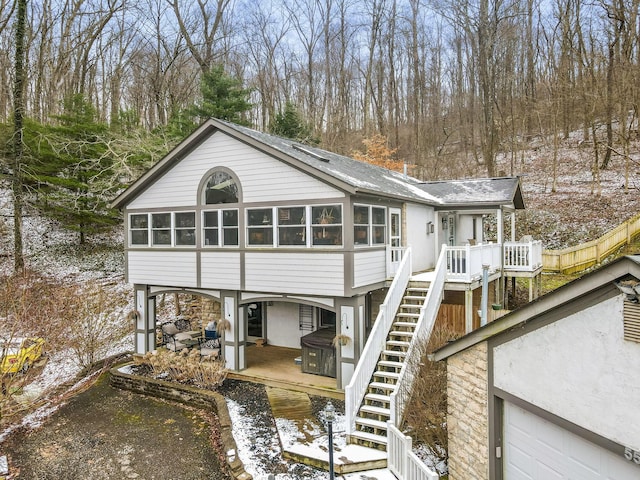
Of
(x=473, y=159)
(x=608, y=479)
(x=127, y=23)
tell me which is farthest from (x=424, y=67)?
(x=608, y=479)

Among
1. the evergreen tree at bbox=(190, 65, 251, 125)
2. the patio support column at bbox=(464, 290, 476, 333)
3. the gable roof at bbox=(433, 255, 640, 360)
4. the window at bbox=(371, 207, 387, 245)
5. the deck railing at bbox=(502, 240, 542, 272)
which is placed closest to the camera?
the gable roof at bbox=(433, 255, 640, 360)

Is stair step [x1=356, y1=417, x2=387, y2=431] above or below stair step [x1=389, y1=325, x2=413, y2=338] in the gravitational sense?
below

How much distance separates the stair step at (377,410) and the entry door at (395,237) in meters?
4.42

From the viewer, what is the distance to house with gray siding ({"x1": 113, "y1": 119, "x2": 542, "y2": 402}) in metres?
10.6

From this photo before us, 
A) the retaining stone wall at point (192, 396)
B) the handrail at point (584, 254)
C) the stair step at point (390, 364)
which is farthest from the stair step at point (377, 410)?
the handrail at point (584, 254)

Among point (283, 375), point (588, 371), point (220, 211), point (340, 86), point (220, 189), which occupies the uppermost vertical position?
point (340, 86)

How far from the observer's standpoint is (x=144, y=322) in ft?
45.4

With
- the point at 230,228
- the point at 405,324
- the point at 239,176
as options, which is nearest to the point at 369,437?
the point at 405,324

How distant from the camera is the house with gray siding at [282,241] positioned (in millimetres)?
10602

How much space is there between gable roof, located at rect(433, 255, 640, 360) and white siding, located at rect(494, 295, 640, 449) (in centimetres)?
14

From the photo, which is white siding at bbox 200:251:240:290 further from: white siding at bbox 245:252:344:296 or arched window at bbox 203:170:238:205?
arched window at bbox 203:170:238:205

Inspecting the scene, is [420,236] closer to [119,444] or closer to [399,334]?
[399,334]

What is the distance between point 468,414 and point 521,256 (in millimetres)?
10843

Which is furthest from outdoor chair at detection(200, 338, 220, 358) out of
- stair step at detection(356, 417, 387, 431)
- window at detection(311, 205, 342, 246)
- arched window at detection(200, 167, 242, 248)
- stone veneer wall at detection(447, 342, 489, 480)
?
stone veneer wall at detection(447, 342, 489, 480)
